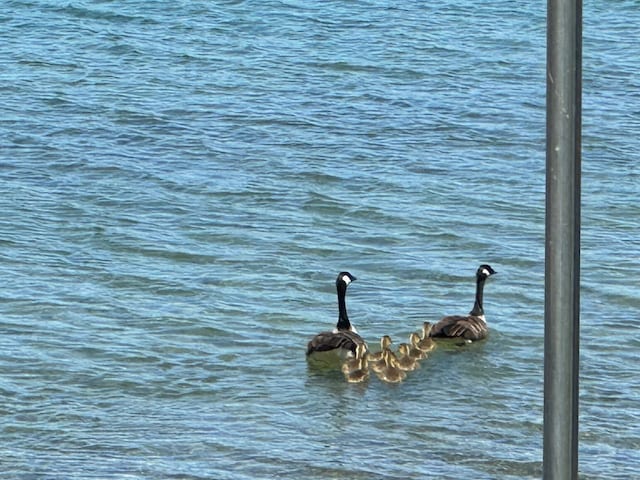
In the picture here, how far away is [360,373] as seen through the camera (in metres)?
10.4

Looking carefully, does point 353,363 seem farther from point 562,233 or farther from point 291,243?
point 562,233

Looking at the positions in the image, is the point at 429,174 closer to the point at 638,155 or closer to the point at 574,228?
the point at 638,155

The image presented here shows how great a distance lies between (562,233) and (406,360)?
5788 millimetres

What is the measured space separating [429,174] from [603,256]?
2.95 m

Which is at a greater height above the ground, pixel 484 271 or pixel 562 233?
pixel 562 233

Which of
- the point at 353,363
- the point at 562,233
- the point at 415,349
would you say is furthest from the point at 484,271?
the point at 562,233

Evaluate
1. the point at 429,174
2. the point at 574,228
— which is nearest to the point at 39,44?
the point at 429,174

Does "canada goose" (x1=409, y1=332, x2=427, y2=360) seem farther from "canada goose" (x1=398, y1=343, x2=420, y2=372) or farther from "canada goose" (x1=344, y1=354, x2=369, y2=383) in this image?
"canada goose" (x1=344, y1=354, x2=369, y2=383)

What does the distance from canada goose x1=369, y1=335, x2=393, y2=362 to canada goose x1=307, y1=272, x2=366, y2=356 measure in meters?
0.13

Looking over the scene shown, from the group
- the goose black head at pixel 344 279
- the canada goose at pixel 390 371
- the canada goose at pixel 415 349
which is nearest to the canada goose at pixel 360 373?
the canada goose at pixel 390 371

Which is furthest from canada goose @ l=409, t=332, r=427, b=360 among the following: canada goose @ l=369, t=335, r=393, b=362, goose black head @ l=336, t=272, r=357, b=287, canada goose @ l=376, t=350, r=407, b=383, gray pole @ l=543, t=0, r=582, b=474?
gray pole @ l=543, t=0, r=582, b=474

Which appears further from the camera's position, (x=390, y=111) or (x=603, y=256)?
(x=390, y=111)

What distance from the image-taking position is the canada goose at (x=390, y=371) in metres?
10.3

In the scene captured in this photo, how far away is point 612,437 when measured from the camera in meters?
9.13
